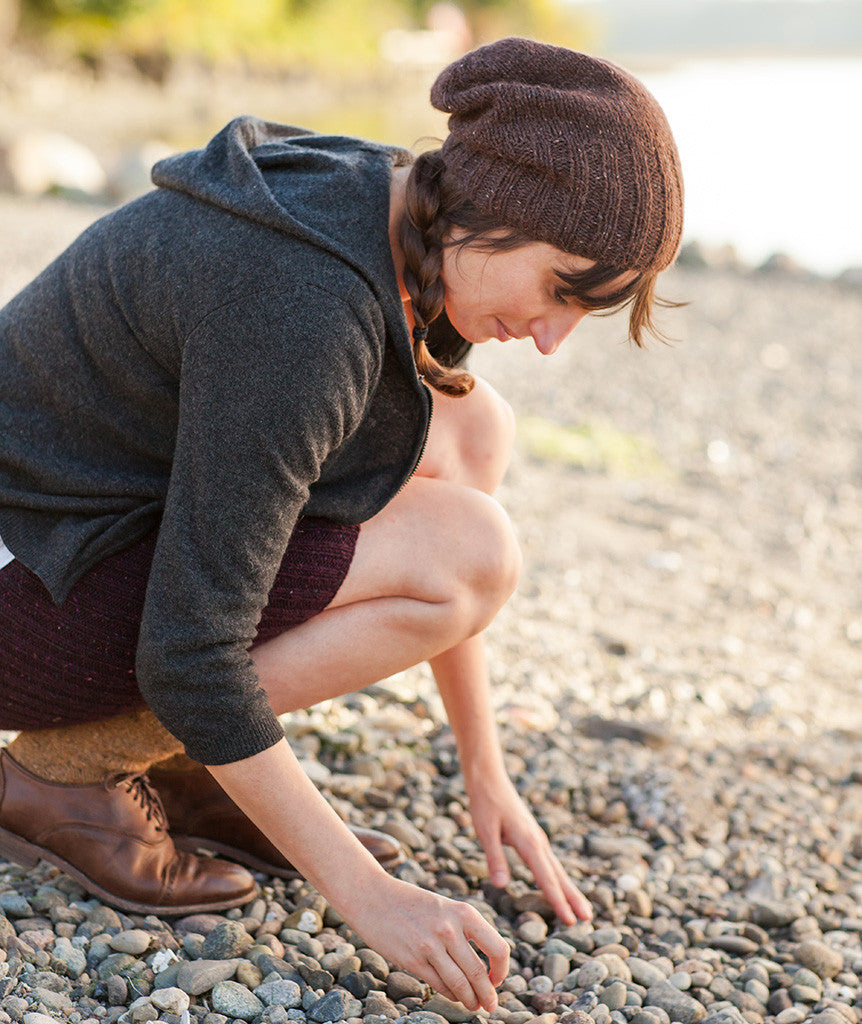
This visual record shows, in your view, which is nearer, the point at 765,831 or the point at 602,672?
the point at 765,831

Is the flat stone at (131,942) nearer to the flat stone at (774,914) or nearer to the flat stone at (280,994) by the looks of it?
the flat stone at (280,994)

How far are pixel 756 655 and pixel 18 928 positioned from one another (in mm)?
2500

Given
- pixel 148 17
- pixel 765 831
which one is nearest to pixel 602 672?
pixel 765 831

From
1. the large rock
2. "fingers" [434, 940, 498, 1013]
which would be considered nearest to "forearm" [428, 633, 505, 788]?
"fingers" [434, 940, 498, 1013]

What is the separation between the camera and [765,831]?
94.7 inches

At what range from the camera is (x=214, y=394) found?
57.2 inches

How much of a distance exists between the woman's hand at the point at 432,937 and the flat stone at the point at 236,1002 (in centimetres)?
19

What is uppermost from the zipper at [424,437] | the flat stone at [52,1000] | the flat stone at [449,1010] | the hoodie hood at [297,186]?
the hoodie hood at [297,186]

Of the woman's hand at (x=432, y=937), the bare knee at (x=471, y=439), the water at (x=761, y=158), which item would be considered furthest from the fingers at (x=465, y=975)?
the water at (x=761, y=158)

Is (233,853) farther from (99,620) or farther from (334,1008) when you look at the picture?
(99,620)

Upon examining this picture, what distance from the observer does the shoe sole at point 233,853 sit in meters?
1.97

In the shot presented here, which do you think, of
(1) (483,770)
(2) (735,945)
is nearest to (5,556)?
(1) (483,770)

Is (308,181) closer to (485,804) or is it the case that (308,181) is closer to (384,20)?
(485,804)

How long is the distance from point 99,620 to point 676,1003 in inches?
41.0
